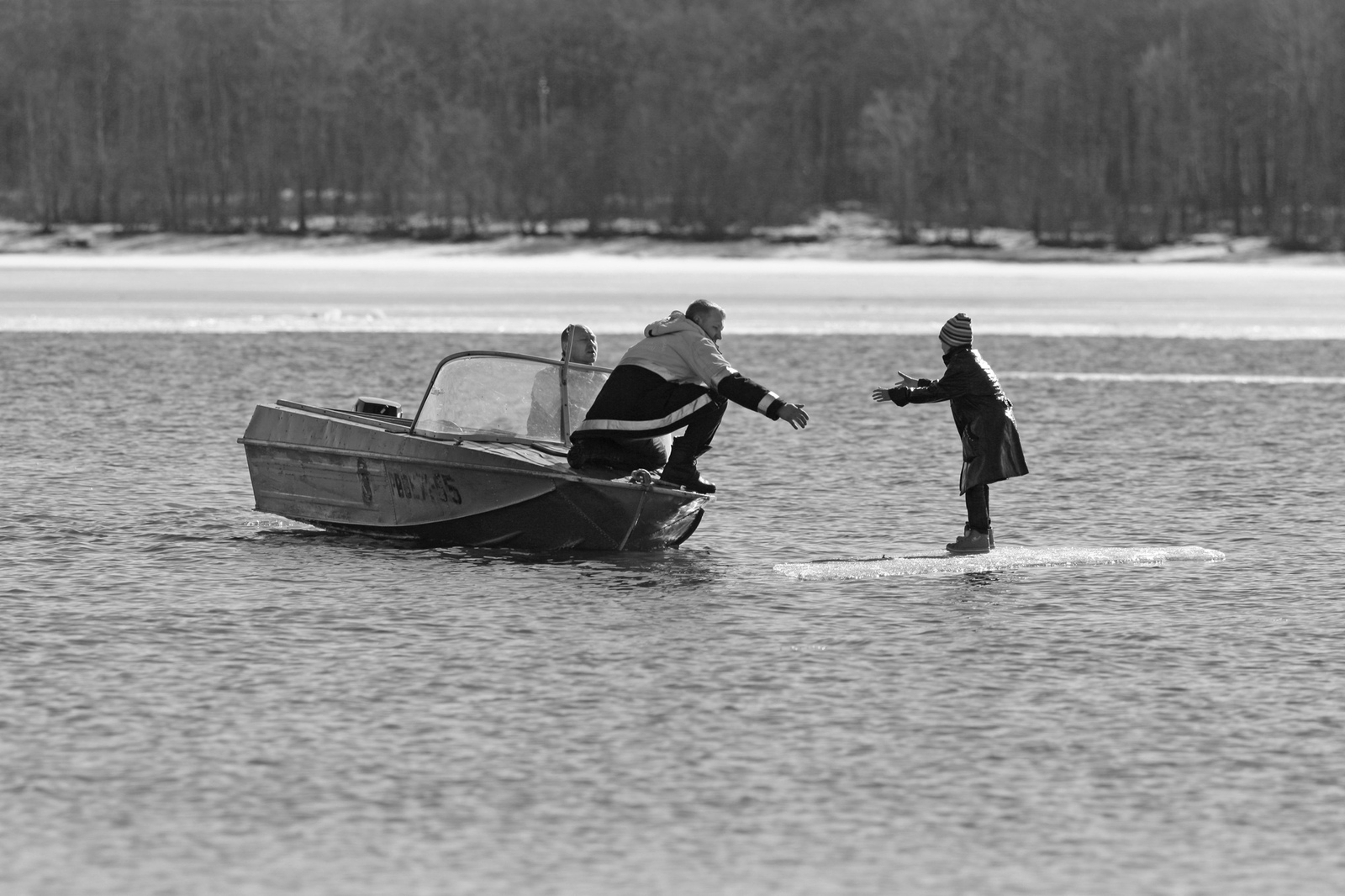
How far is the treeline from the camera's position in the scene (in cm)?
7425

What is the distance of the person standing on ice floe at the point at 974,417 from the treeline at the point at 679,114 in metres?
52.1

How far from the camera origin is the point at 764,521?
13695 mm

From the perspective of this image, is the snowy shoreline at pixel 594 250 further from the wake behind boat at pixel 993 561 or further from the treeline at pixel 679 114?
the wake behind boat at pixel 993 561

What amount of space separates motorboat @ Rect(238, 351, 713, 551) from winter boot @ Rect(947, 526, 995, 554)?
1489 mm

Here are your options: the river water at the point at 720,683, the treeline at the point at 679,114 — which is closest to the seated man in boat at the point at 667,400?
the river water at the point at 720,683

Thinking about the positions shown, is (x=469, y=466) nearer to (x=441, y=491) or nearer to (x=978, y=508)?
(x=441, y=491)

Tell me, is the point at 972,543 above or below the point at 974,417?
below

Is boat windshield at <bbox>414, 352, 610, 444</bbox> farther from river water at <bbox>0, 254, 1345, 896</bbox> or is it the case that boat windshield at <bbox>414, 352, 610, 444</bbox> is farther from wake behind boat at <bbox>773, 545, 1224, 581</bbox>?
wake behind boat at <bbox>773, 545, 1224, 581</bbox>

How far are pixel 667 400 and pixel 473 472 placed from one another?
121cm

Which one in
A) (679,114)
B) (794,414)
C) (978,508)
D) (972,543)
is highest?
(679,114)

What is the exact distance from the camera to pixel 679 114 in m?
83.1

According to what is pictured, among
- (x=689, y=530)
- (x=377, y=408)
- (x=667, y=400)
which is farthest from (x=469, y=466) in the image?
(x=377, y=408)

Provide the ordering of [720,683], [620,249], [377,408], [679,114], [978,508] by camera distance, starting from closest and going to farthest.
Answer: [720,683], [978,508], [377,408], [620,249], [679,114]

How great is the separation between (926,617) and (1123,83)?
74.3 metres
